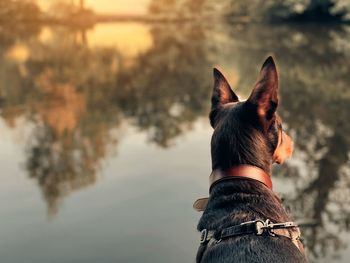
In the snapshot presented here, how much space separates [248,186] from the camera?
4352 mm

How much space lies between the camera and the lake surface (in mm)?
9727

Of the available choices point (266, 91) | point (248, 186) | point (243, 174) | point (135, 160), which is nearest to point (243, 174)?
point (243, 174)

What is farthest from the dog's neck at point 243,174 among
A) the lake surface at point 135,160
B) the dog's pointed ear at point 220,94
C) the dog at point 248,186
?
the lake surface at point 135,160

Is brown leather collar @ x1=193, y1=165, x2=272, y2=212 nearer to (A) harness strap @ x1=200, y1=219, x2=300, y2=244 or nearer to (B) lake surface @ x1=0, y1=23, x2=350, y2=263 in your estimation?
(A) harness strap @ x1=200, y1=219, x2=300, y2=244

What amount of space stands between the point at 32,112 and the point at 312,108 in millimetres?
10230

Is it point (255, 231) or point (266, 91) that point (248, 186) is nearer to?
point (255, 231)

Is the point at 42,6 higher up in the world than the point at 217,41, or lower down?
higher up

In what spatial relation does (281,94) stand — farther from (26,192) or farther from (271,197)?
(271,197)

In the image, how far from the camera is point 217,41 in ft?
157

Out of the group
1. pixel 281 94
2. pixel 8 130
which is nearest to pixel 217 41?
pixel 281 94

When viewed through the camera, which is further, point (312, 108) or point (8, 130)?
point (312, 108)

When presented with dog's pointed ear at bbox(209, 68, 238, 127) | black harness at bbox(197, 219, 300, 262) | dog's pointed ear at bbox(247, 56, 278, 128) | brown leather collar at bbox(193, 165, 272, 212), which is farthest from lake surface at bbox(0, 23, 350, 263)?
dog's pointed ear at bbox(247, 56, 278, 128)

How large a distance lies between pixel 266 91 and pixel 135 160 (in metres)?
9.88

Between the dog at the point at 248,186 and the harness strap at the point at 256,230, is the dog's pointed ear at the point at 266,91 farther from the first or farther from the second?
the harness strap at the point at 256,230
